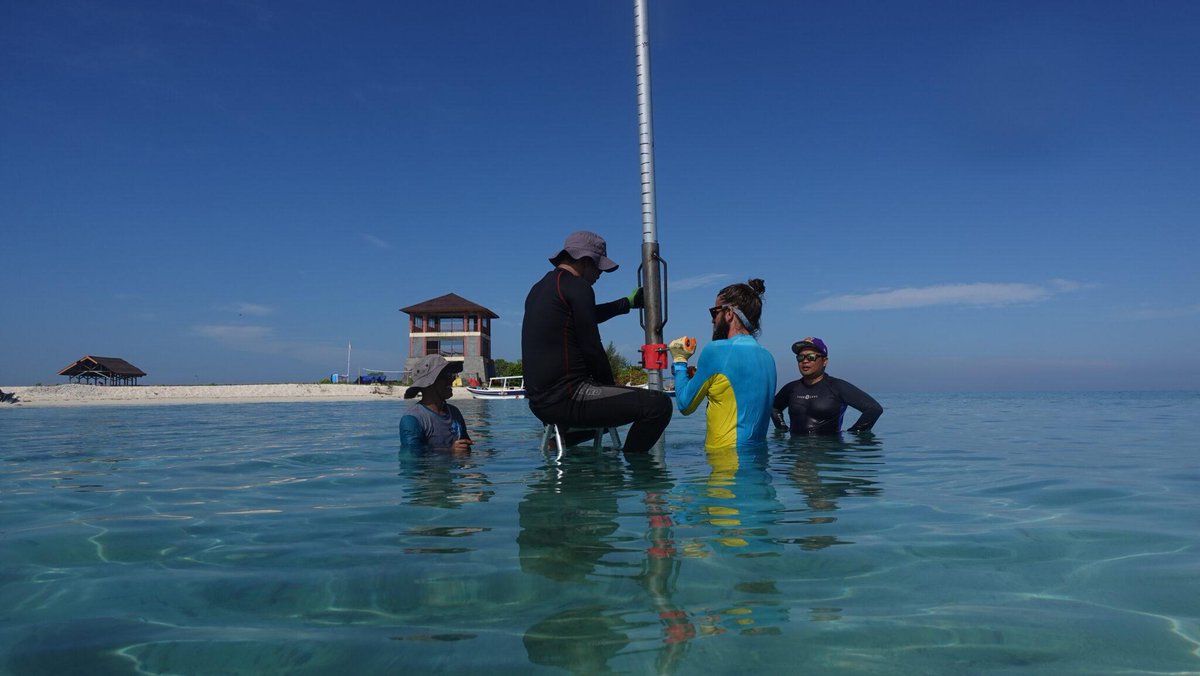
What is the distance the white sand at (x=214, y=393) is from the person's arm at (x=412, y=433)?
40.8 m

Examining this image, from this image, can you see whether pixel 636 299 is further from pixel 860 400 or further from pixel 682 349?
pixel 860 400

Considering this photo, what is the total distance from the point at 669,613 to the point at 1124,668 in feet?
4.18

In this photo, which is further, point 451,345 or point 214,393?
point 451,345

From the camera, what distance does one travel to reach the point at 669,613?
2277 millimetres

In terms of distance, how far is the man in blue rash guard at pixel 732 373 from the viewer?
19.7 feet

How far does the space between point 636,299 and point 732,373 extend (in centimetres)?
137

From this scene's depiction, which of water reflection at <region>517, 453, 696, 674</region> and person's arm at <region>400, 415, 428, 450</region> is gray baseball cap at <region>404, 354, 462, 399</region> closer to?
person's arm at <region>400, 415, 428, 450</region>

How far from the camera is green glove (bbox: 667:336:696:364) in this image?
6059 millimetres

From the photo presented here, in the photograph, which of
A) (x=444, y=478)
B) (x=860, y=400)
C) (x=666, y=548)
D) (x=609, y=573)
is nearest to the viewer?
(x=609, y=573)

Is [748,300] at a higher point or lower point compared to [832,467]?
higher

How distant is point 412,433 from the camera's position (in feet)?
21.3

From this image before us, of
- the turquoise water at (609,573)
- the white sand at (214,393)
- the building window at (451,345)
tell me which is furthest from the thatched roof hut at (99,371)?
the turquoise water at (609,573)

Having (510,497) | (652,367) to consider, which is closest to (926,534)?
(510,497)

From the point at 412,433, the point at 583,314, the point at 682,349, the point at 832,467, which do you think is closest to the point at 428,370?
the point at 412,433
